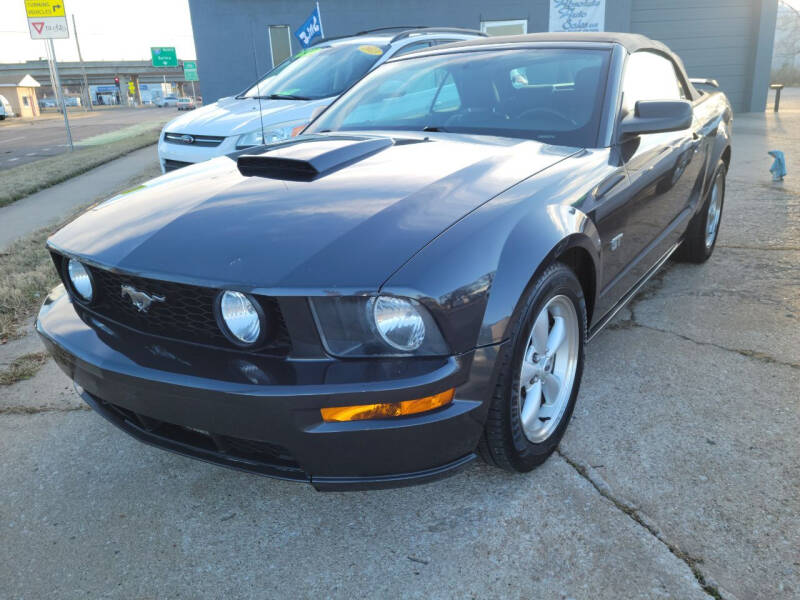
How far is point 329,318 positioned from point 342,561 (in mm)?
737

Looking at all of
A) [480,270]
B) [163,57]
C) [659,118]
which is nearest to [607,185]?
[659,118]

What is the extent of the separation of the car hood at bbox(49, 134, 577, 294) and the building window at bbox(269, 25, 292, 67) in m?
14.5

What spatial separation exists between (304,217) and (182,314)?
44cm

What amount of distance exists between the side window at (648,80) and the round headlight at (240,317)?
1915mm

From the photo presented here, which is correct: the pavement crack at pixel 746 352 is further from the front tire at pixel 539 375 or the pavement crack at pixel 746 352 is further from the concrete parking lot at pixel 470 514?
the front tire at pixel 539 375

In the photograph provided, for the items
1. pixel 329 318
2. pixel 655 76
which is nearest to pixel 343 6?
pixel 655 76

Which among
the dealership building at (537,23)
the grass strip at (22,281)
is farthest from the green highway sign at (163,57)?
the grass strip at (22,281)

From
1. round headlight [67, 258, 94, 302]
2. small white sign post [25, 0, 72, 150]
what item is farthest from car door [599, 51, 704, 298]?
small white sign post [25, 0, 72, 150]

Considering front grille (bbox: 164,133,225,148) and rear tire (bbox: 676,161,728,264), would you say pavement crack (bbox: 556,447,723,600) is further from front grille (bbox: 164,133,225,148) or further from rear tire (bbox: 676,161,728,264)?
front grille (bbox: 164,133,225,148)

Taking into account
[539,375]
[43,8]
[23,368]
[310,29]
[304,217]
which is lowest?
[23,368]

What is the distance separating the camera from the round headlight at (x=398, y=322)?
1.58m

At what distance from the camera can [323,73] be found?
6.88 meters

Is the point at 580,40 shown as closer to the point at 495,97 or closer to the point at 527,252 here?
the point at 495,97

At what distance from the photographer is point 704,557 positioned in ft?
5.74
